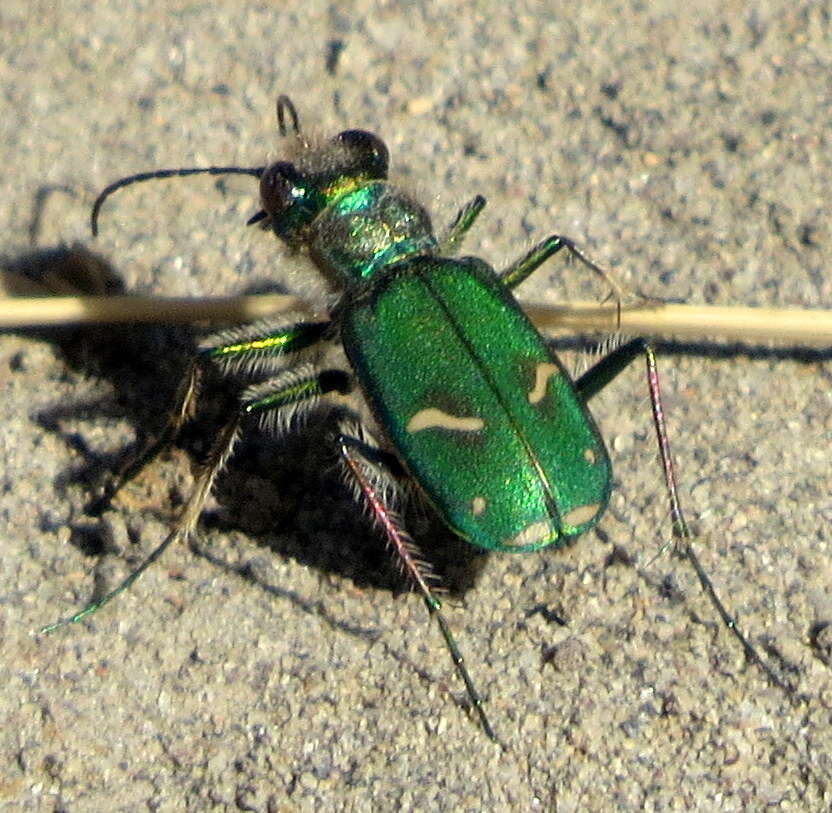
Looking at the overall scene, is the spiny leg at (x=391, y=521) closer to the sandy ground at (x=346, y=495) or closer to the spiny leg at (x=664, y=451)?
the sandy ground at (x=346, y=495)

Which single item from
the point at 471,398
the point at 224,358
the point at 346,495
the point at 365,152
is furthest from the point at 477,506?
the point at 365,152

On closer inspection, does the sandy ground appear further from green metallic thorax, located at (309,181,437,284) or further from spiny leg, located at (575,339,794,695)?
green metallic thorax, located at (309,181,437,284)

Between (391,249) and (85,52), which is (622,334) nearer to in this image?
(391,249)

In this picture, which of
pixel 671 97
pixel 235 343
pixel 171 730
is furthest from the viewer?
pixel 671 97

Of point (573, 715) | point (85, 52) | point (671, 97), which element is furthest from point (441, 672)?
point (85, 52)

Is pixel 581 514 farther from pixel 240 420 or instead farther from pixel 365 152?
→ pixel 365 152

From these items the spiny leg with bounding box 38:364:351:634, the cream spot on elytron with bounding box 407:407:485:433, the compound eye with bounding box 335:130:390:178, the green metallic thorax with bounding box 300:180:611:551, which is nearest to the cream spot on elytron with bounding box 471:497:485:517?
the green metallic thorax with bounding box 300:180:611:551

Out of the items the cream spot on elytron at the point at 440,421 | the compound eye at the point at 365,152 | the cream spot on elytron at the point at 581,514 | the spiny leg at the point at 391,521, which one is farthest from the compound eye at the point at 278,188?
the cream spot on elytron at the point at 581,514
